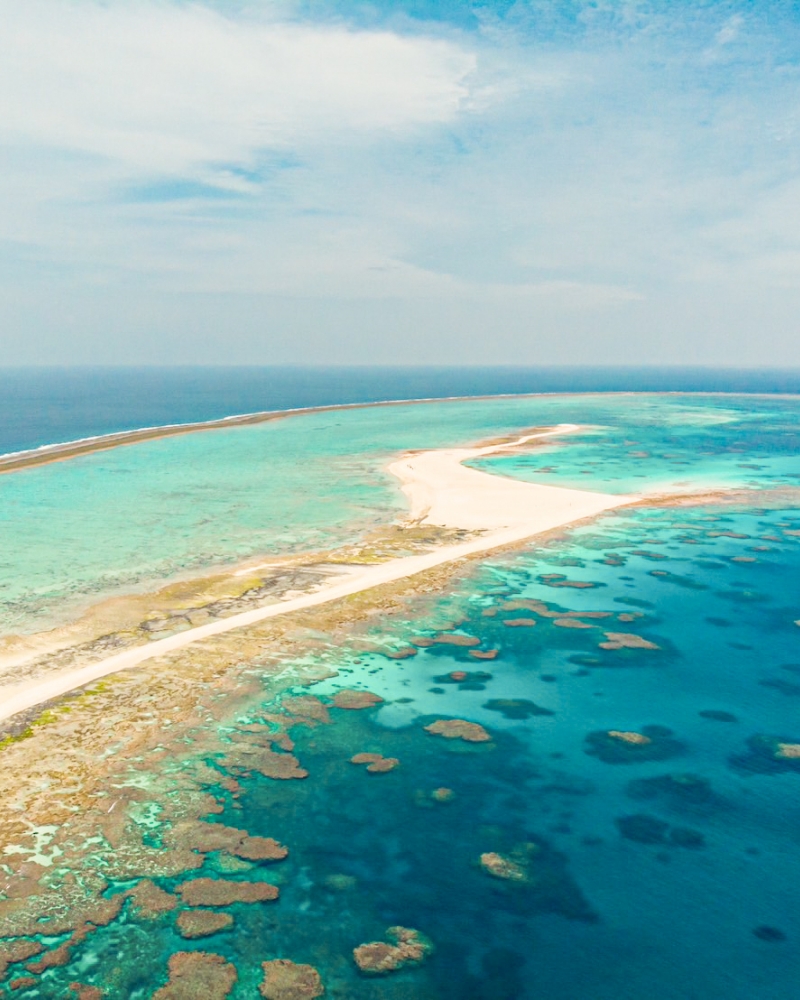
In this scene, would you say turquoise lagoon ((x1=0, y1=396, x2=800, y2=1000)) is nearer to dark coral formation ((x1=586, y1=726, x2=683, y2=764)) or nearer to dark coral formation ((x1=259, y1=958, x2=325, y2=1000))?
dark coral formation ((x1=586, y1=726, x2=683, y2=764))

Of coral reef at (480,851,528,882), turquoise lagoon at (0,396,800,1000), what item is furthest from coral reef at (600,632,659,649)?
coral reef at (480,851,528,882)

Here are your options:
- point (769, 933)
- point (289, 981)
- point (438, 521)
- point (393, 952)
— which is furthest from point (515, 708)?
point (438, 521)

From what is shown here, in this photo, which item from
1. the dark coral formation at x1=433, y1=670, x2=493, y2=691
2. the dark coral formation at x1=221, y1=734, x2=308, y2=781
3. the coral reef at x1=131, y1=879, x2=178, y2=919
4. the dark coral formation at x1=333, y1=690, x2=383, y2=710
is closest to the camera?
the coral reef at x1=131, y1=879, x2=178, y2=919

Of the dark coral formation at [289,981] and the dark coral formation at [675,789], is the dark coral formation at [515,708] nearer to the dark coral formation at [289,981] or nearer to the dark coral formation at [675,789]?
the dark coral formation at [675,789]

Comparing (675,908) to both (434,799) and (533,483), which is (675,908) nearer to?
(434,799)

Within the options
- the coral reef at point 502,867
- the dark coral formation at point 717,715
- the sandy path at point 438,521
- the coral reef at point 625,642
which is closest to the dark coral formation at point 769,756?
the dark coral formation at point 717,715

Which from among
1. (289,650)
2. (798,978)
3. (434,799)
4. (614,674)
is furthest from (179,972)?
(614,674)

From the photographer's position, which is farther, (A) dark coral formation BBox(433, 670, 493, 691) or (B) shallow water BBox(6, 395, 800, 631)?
(B) shallow water BBox(6, 395, 800, 631)
